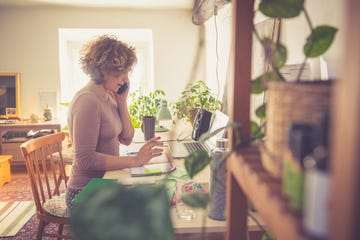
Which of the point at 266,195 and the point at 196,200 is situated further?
the point at 196,200

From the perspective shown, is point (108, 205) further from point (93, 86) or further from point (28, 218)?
point (28, 218)

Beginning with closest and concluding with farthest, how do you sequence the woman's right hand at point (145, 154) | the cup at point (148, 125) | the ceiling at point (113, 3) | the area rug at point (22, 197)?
the woman's right hand at point (145, 154) < the cup at point (148, 125) < the area rug at point (22, 197) < the ceiling at point (113, 3)

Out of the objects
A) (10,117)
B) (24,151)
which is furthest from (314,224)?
(10,117)

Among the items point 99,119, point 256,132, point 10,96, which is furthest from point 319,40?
point 10,96

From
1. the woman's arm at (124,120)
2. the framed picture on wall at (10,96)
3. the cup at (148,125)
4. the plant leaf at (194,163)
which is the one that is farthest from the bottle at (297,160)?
the framed picture on wall at (10,96)

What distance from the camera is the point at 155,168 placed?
1.47 meters

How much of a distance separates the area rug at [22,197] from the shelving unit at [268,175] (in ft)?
7.42

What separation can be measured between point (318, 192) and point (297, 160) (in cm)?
6

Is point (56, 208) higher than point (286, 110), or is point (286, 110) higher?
point (286, 110)

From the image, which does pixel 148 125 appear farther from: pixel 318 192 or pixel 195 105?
pixel 318 192

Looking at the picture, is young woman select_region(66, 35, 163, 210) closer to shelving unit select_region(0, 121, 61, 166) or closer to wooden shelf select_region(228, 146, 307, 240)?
wooden shelf select_region(228, 146, 307, 240)

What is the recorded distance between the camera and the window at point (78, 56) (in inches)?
170

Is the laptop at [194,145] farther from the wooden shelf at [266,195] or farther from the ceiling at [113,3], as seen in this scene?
Result: the ceiling at [113,3]

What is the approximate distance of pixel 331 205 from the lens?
26 centimetres
